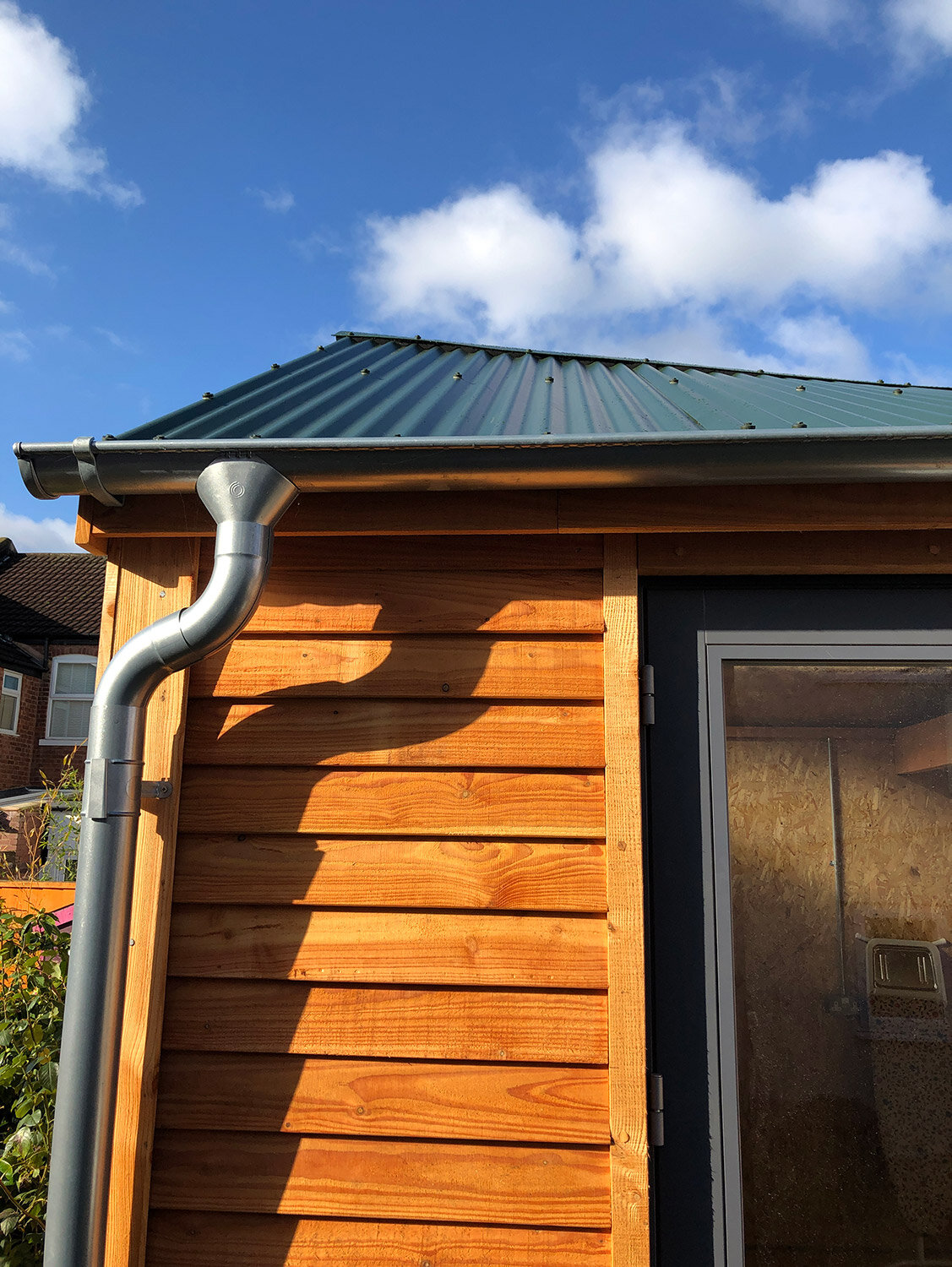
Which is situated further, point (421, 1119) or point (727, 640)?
point (727, 640)

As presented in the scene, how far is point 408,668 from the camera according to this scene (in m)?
1.86

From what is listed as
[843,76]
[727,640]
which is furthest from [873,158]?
[727,640]

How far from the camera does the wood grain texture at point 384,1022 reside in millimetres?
1668

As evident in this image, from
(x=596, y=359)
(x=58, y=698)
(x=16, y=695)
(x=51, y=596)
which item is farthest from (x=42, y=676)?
(x=596, y=359)

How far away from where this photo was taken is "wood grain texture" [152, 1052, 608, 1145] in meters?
1.64

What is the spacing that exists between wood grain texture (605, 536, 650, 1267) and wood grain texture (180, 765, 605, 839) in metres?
0.07

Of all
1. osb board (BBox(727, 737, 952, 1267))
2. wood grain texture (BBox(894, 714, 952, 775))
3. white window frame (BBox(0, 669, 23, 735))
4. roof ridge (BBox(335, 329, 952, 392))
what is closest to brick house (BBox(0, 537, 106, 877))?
white window frame (BBox(0, 669, 23, 735))

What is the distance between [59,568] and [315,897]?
64.9 feet

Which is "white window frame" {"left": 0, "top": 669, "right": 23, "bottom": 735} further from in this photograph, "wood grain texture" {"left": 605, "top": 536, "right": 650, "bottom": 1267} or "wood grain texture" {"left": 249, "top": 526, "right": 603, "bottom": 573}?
"wood grain texture" {"left": 605, "top": 536, "right": 650, "bottom": 1267}

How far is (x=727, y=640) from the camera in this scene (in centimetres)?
184

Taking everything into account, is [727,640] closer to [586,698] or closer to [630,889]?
[586,698]

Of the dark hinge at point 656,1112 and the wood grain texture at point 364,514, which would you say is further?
the wood grain texture at point 364,514

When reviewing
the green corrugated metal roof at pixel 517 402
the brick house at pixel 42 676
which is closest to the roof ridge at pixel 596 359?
the green corrugated metal roof at pixel 517 402

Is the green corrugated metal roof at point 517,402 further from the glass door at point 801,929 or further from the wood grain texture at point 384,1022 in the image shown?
the wood grain texture at point 384,1022
